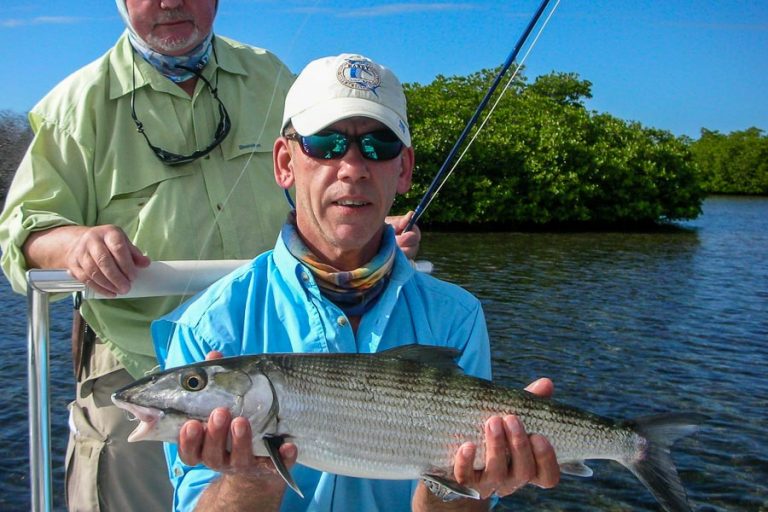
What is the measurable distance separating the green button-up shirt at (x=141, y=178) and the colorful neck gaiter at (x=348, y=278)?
1.19m

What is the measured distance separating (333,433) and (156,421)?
0.64 metres

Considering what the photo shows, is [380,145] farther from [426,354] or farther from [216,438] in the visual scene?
[216,438]

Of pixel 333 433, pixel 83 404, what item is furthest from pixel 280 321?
pixel 83 404

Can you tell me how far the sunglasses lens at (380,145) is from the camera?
324cm

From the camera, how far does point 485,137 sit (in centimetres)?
4525

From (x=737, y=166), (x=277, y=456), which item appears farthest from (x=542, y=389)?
(x=737, y=166)

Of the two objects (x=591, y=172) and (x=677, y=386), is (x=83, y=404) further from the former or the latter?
(x=591, y=172)

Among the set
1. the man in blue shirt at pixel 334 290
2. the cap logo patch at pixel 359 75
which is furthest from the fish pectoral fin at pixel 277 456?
the cap logo patch at pixel 359 75

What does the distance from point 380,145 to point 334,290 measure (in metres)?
0.65

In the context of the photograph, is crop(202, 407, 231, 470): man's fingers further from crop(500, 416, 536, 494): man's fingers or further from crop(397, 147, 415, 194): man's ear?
crop(397, 147, 415, 194): man's ear

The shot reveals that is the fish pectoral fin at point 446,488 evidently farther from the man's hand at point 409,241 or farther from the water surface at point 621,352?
the water surface at point 621,352

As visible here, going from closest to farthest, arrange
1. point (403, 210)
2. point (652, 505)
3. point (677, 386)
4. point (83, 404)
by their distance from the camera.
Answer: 1. point (83, 404)
2. point (652, 505)
3. point (677, 386)
4. point (403, 210)

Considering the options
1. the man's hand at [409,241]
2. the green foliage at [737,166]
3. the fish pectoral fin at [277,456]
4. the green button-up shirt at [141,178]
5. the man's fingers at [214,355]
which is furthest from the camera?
the green foliage at [737,166]

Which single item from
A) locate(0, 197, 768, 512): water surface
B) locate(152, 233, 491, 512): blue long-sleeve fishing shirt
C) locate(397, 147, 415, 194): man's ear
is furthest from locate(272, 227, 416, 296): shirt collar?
locate(0, 197, 768, 512): water surface
